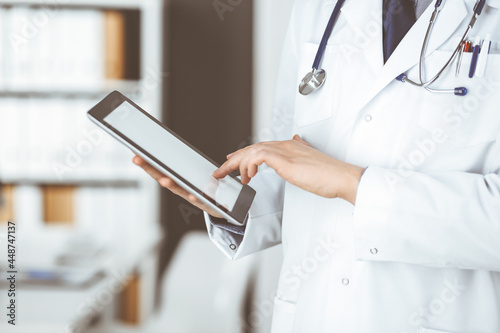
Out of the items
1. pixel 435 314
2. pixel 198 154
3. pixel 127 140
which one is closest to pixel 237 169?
pixel 198 154

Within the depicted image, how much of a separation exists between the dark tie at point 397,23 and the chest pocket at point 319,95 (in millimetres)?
96

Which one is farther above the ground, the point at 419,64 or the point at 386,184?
the point at 419,64

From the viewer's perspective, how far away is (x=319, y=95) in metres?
1.00

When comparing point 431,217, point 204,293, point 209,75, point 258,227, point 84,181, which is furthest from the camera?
point 209,75

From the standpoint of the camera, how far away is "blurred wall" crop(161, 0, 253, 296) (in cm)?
289

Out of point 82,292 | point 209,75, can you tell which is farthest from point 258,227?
point 209,75

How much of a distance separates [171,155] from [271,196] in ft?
1.01

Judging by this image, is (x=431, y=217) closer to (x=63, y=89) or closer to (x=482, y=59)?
Answer: (x=482, y=59)

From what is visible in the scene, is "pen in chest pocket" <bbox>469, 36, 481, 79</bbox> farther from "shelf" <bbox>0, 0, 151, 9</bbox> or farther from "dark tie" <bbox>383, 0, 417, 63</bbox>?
"shelf" <bbox>0, 0, 151, 9</bbox>

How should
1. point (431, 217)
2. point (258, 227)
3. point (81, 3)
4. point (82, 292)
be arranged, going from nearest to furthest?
point (431, 217) → point (258, 227) → point (82, 292) → point (81, 3)

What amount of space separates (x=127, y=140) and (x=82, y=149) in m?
1.83

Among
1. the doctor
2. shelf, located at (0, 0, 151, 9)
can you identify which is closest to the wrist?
the doctor

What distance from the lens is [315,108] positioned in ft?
3.30

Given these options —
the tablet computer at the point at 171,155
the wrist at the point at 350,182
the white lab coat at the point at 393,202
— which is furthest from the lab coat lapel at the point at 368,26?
the tablet computer at the point at 171,155
